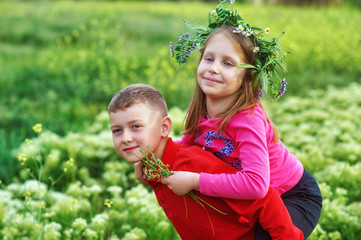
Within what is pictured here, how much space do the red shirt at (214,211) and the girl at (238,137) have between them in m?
0.07

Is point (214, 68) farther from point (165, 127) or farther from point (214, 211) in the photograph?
point (214, 211)

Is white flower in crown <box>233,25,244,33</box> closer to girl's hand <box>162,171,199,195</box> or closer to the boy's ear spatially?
the boy's ear

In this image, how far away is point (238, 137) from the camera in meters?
1.72

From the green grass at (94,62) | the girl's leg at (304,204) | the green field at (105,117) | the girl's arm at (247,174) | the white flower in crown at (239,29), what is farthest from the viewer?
the green grass at (94,62)

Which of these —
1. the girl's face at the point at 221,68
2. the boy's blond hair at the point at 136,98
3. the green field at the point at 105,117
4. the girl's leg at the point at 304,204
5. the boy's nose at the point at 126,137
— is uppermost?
the girl's face at the point at 221,68

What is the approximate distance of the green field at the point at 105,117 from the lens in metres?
2.70

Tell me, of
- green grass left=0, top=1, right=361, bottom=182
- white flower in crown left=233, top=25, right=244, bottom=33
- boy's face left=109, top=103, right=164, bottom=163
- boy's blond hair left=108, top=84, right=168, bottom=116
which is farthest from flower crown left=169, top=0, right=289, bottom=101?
green grass left=0, top=1, right=361, bottom=182

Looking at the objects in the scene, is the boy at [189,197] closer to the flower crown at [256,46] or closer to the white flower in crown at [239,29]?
the flower crown at [256,46]

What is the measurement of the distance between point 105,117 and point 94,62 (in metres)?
2.21

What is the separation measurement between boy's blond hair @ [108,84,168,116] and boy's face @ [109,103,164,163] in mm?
19

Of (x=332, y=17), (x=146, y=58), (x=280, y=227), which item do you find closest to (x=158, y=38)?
(x=146, y=58)

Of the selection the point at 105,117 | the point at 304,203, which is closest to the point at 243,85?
the point at 304,203

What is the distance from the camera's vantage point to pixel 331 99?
18.7 ft

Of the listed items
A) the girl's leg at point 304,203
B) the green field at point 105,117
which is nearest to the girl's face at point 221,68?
the green field at point 105,117
